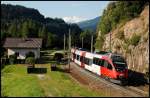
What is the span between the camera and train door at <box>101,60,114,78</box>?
1573 inches

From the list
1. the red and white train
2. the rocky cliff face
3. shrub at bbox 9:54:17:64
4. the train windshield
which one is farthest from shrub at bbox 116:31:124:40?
the train windshield

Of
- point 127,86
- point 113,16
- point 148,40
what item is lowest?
point 127,86

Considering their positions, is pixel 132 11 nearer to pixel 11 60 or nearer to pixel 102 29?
pixel 102 29

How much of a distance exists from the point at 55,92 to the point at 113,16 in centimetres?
4907

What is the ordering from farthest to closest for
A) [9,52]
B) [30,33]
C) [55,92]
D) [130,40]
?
[30,33], [9,52], [130,40], [55,92]

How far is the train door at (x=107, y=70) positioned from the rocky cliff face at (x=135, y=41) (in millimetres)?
8472

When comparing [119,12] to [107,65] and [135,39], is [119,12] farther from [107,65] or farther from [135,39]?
[107,65]

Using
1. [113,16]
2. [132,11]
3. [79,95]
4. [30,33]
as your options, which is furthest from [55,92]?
[30,33]

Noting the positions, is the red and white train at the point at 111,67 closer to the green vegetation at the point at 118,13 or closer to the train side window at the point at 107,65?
the train side window at the point at 107,65

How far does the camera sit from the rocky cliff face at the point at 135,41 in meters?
50.9

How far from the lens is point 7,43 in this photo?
2913 inches

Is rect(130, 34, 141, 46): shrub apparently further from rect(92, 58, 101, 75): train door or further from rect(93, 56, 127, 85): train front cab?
rect(93, 56, 127, 85): train front cab

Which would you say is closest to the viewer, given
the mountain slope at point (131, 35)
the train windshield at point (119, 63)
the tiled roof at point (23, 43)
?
the train windshield at point (119, 63)

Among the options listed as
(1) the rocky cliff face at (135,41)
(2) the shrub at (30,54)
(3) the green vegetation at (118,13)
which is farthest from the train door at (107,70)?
(2) the shrub at (30,54)
